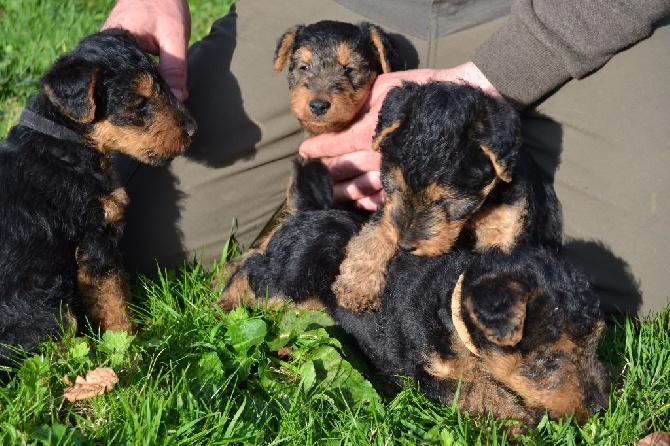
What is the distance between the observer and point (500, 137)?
333 cm

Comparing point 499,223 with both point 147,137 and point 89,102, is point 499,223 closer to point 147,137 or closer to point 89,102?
point 147,137

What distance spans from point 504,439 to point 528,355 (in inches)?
13.8

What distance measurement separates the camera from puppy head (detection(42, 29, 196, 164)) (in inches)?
146

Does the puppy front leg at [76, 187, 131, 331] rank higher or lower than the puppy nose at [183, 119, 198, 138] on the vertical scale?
lower

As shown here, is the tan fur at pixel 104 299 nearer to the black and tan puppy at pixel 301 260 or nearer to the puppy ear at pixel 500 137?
the black and tan puppy at pixel 301 260

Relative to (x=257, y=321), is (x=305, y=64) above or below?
above

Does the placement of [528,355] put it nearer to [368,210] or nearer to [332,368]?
[332,368]

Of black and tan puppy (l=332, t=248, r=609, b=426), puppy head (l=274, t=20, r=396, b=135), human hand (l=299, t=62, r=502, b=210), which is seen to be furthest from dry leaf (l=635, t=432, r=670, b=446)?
puppy head (l=274, t=20, r=396, b=135)

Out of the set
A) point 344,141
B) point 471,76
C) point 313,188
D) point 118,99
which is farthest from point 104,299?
point 471,76

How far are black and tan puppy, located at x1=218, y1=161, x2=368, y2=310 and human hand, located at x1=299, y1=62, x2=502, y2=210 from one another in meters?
0.25

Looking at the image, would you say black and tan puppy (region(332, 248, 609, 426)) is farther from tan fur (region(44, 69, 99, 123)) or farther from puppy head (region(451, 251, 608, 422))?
tan fur (region(44, 69, 99, 123))

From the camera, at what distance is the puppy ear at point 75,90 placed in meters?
3.70

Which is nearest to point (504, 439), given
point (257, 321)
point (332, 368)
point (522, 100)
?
point (332, 368)

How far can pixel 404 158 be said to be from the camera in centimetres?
331
